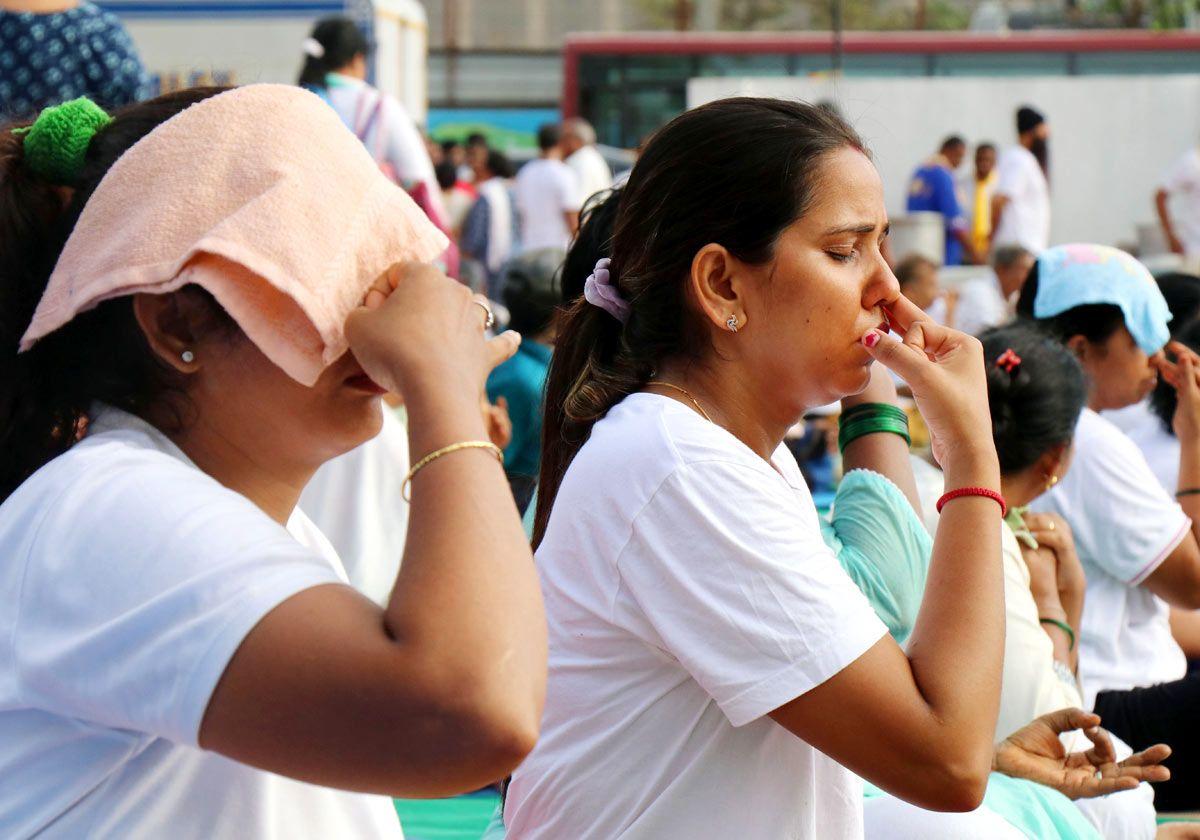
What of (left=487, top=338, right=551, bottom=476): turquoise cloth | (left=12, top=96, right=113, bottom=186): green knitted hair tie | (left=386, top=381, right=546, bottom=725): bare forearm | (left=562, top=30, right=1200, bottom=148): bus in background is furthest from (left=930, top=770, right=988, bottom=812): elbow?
(left=562, top=30, right=1200, bottom=148): bus in background

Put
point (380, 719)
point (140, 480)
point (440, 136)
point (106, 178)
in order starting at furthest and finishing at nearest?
point (440, 136) < point (106, 178) < point (140, 480) < point (380, 719)

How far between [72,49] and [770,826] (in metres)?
2.70

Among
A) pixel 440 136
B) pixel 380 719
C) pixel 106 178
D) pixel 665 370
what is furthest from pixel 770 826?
pixel 440 136

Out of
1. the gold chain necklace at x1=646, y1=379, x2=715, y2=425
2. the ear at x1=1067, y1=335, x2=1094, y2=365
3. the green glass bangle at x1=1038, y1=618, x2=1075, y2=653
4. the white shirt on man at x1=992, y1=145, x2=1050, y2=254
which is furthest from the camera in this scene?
the white shirt on man at x1=992, y1=145, x2=1050, y2=254

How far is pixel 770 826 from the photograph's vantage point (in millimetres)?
1784

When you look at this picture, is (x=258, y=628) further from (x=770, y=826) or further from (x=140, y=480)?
(x=770, y=826)

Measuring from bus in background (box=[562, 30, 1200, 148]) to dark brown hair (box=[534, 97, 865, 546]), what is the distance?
14.3m

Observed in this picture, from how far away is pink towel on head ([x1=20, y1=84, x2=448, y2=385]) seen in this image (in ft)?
4.33

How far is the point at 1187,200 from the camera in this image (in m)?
11.9

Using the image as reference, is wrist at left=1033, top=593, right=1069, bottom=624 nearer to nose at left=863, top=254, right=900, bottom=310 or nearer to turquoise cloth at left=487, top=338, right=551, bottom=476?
nose at left=863, top=254, right=900, bottom=310

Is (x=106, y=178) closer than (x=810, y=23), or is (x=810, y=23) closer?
(x=106, y=178)

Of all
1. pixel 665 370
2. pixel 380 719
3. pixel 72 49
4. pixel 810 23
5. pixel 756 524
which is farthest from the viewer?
pixel 810 23

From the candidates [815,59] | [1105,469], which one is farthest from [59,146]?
[815,59]

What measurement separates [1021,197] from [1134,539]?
916 centimetres
